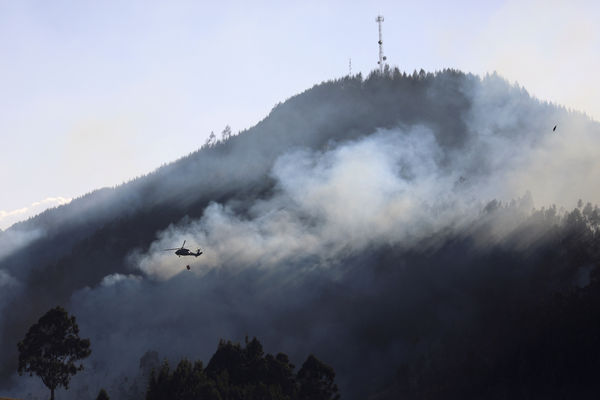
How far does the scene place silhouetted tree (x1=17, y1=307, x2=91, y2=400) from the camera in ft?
335

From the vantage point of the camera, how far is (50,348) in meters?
103

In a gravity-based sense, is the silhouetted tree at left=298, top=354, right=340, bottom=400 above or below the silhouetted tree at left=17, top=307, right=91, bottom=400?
below

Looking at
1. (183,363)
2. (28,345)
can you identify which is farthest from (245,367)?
(28,345)

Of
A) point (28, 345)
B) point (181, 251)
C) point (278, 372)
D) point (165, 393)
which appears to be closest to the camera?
point (165, 393)

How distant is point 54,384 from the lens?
102 meters

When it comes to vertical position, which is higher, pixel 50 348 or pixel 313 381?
pixel 50 348

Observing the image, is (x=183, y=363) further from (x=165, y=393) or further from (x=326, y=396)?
(x=326, y=396)

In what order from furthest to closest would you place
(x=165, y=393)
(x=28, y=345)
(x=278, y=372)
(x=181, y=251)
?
(x=181, y=251), (x=278, y=372), (x=28, y=345), (x=165, y=393)

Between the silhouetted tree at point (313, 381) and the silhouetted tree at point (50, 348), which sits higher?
the silhouetted tree at point (50, 348)

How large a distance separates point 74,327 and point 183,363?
24808 millimetres

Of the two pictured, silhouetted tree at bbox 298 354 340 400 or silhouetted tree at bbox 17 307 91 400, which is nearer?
silhouetted tree at bbox 17 307 91 400

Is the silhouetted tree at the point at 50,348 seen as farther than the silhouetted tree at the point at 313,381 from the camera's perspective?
No

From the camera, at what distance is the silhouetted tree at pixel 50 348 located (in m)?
102

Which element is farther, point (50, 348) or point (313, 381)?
point (313, 381)
